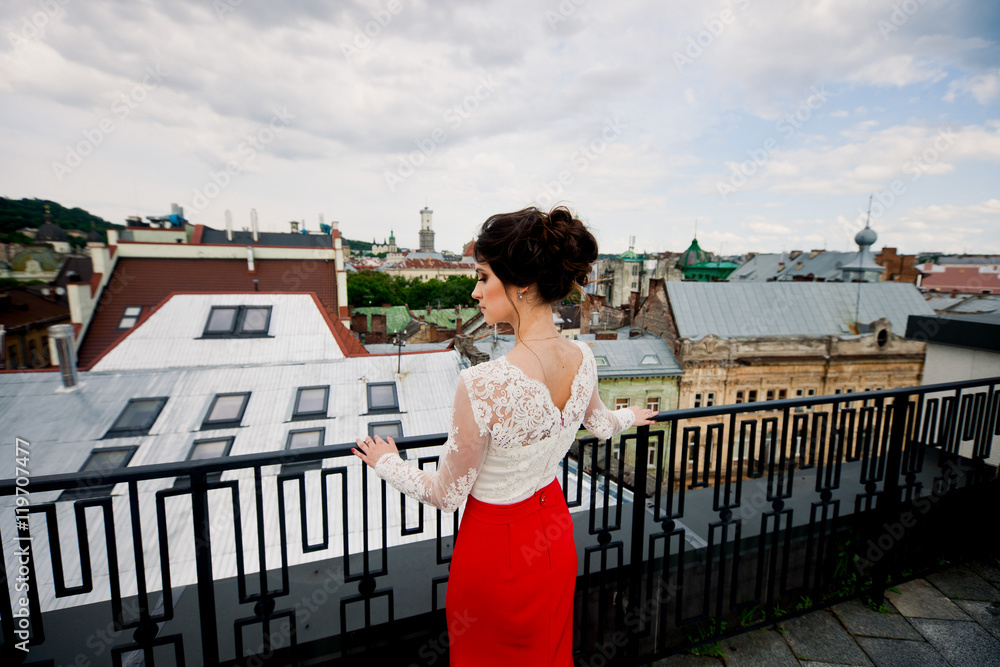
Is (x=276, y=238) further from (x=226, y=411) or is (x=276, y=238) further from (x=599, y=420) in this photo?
(x=599, y=420)

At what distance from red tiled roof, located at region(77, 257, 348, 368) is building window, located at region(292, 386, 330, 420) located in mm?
8397

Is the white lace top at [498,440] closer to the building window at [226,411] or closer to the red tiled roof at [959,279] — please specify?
the building window at [226,411]

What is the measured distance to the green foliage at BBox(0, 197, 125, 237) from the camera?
6756cm

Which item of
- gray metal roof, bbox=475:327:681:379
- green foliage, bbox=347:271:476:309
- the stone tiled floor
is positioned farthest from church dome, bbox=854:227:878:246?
green foliage, bbox=347:271:476:309

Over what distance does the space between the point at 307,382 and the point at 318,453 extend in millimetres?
10525

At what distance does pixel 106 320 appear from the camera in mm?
21453

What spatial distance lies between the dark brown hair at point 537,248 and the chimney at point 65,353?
12546 millimetres

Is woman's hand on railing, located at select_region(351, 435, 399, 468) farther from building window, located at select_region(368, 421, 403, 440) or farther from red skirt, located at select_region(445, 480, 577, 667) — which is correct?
building window, located at select_region(368, 421, 403, 440)

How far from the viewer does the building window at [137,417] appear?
9844 millimetres

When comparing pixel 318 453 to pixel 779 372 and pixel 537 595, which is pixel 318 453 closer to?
pixel 537 595

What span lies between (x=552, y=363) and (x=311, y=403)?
10530 mm

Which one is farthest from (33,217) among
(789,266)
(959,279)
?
(959,279)

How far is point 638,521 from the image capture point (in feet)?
9.13

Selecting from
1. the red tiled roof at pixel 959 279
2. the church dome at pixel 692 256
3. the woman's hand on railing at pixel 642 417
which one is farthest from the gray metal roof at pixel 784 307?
the red tiled roof at pixel 959 279
